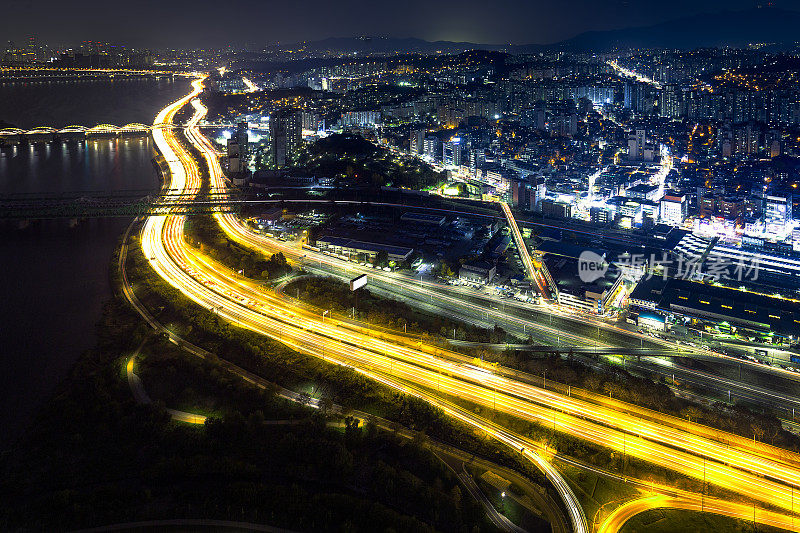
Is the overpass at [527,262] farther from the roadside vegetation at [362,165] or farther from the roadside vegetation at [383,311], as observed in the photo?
the roadside vegetation at [362,165]

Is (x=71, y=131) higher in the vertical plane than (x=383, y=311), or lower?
higher

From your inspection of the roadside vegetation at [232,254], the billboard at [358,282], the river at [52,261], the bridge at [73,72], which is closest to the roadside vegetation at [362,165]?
the roadside vegetation at [232,254]

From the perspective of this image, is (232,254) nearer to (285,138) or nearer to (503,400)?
(503,400)

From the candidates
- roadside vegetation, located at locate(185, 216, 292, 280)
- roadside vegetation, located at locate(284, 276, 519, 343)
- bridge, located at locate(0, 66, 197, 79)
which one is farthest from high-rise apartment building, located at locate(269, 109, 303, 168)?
bridge, located at locate(0, 66, 197, 79)

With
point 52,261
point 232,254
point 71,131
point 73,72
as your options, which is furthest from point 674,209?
point 73,72

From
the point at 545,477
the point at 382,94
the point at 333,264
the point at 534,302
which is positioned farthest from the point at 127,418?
the point at 382,94

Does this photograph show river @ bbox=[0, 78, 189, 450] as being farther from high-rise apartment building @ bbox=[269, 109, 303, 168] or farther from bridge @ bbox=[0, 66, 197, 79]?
bridge @ bbox=[0, 66, 197, 79]
